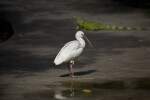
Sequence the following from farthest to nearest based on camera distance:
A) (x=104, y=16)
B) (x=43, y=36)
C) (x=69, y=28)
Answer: (x=104, y=16)
(x=69, y=28)
(x=43, y=36)

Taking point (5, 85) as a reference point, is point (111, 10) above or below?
above

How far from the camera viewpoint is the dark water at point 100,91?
26.5ft

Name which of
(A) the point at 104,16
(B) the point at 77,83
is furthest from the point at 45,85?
(A) the point at 104,16

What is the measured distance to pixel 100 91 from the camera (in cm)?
857

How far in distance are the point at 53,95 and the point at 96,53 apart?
4.53 meters

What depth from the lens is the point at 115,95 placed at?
26.9 ft

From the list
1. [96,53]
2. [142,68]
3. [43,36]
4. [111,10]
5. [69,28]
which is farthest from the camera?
[111,10]

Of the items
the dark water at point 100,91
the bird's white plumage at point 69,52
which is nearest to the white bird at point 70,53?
the bird's white plumage at point 69,52

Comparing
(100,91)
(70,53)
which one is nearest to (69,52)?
(70,53)

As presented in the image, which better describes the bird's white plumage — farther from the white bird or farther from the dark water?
the dark water

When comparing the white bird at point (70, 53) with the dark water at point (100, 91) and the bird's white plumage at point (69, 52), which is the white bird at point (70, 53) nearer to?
the bird's white plumage at point (69, 52)

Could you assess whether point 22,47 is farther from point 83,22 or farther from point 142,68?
point 142,68

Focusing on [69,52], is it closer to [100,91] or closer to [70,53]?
[70,53]

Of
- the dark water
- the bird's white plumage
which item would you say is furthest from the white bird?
the dark water
